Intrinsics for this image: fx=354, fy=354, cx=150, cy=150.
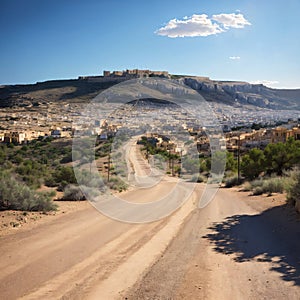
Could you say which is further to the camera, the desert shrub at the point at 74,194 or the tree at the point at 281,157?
the tree at the point at 281,157

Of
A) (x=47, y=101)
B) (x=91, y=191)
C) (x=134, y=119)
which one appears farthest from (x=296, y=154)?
(x=47, y=101)

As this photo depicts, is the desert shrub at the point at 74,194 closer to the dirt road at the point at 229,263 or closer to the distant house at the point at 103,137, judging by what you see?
the dirt road at the point at 229,263

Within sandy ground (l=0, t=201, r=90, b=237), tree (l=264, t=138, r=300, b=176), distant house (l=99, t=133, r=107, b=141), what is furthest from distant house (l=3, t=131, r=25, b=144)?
sandy ground (l=0, t=201, r=90, b=237)

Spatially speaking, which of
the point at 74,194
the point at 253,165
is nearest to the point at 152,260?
the point at 74,194

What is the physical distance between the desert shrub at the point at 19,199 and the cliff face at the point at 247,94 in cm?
11371

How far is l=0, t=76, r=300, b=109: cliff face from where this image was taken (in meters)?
120

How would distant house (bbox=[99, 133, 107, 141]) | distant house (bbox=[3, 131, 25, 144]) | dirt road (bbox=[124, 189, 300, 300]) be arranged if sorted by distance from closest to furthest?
dirt road (bbox=[124, 189, 300, 300])
distant house (bbox=[99, 133, 107, 141])
distant house (bbox=[3, 131, 25, 144])

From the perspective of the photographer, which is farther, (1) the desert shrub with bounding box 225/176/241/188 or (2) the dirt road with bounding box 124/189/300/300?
(1) the desert shrub with bounding box 225/176/241/188

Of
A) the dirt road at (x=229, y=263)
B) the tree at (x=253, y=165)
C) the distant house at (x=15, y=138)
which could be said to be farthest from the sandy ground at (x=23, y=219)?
the distant house at (x=15, y=138)

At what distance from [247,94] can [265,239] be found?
16626 cm

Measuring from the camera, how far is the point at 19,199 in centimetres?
1238

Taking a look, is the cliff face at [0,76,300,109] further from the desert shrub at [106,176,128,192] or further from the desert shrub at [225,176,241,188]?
the desert shrub at [106,176,128,192]

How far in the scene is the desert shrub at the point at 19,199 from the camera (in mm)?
12180

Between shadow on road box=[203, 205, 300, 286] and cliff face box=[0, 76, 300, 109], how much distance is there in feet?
330
